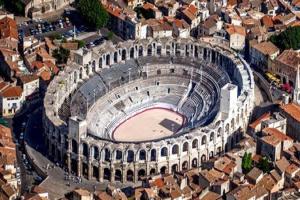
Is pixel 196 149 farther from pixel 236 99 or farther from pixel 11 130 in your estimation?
pixel 11 130

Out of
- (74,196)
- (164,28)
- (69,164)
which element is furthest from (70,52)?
(74,196)

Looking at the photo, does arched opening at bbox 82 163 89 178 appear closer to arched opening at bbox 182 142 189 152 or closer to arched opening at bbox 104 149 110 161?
arched opening at bbox 104 149 110 161

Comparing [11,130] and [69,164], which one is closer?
[69,164]

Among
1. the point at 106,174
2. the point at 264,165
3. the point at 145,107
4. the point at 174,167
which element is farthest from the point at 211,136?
the point at 145,107

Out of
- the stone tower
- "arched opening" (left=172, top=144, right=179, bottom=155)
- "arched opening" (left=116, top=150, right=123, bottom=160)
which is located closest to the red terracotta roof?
"arched opening" (left=116, top=150, right=123, bottom=160)

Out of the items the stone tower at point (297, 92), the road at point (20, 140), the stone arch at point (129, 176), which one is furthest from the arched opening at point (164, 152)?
the stone tower at point (297, 92)

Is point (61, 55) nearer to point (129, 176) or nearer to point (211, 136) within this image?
point (129, 176)
